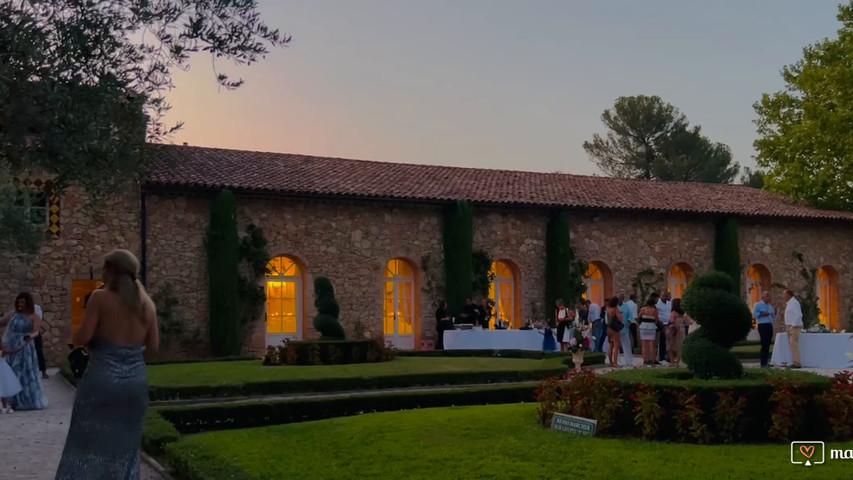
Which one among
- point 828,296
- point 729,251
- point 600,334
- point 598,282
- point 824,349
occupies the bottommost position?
point 824,349

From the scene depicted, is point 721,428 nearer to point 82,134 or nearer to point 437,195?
point 82,134

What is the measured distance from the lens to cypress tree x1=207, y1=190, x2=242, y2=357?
22.0 metres

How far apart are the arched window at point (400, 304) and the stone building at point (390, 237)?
31 mm

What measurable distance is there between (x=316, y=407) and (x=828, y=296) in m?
24.8

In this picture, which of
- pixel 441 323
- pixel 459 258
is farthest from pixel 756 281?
pixel 441 323

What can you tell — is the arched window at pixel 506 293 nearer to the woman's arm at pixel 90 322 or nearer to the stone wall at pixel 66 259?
the stone wall at pixel 66 259

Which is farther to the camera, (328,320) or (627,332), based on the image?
(627,332)

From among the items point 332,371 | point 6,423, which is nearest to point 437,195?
point 332,371

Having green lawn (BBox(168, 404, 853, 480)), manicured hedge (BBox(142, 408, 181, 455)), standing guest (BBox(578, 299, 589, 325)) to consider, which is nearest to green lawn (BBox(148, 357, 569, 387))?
standing guest (BBox(578, 299, 589, 325))

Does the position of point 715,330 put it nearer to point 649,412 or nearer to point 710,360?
point 710,360

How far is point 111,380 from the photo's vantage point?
5793mm

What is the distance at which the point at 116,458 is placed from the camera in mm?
5875

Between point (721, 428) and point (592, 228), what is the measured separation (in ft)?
62.4

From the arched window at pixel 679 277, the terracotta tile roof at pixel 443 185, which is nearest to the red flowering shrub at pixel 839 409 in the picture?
the terracotta tile roof at pixel 443 185
